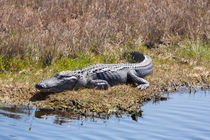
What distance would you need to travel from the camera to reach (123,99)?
7.67 metres

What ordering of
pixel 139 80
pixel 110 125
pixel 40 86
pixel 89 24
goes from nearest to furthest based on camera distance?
1. pixel 110 125
2. pixel 40 86
3. pixel 139 80
4. pixel 89 24

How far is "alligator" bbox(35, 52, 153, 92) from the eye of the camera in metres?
7.67

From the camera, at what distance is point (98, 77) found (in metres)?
8.56

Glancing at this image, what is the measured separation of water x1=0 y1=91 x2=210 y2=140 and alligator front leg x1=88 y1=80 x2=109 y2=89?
1.05m

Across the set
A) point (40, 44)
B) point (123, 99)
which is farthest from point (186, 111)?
point (40, 44)

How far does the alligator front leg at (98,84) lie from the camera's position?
27.0 feet

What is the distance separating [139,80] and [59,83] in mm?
2071

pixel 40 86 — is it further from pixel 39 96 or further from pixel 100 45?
pixel 100 45

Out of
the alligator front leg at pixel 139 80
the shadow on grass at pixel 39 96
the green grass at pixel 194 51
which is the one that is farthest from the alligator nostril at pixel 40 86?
the green grass at pixel 194 51

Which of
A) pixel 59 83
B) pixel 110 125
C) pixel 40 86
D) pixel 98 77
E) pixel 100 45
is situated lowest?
pixel 110 125

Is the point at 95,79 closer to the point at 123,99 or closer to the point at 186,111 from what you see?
the point at 123,99

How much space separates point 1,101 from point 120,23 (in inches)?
234

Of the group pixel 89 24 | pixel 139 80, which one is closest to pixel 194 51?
pixel 89 24

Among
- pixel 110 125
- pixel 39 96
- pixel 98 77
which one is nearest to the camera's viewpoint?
pixel 110 125
